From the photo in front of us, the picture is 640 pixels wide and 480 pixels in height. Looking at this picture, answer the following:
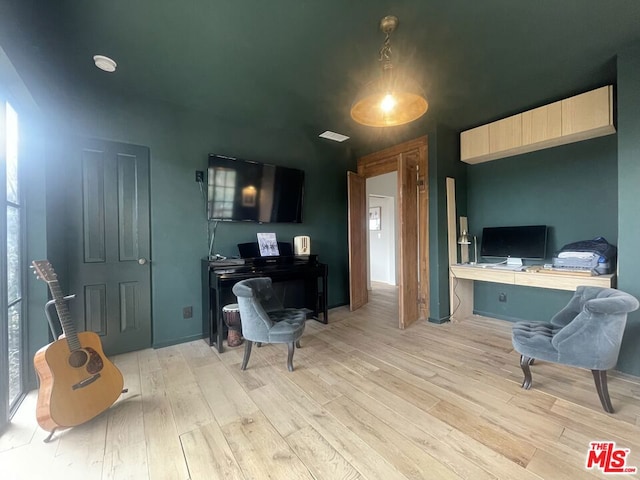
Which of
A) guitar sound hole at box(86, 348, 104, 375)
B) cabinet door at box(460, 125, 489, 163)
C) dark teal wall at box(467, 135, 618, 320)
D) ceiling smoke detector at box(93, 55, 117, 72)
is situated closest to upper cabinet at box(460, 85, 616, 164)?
cabinet door at box(460, 125, 489, 163)

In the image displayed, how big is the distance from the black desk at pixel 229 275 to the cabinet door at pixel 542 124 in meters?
2.75

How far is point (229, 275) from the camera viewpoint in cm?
269

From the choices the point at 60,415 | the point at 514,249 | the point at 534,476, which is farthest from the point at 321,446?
the point at 514,249

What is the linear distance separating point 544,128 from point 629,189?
104 cm

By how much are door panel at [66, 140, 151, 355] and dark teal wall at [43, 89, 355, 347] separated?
0.37ft

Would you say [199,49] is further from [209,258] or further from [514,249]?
[514,249]

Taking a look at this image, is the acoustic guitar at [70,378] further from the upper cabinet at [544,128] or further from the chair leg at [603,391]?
the upper cabinet at [544,128]

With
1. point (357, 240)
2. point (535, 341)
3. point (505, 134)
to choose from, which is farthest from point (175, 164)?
point (505, 134)

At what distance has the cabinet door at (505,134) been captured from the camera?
2961 millimetres

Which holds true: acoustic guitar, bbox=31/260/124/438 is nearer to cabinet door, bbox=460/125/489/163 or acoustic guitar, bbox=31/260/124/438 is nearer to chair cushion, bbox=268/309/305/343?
chair cushion, bbox=268/309/305/343

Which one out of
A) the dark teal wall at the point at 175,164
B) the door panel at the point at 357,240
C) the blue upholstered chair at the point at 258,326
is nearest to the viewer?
the blue upholstered chair at the point at 258,326

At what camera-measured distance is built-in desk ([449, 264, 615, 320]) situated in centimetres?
246

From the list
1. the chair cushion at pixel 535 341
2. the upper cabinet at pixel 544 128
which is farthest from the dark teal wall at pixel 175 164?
the chair cushion at pixel 535 341

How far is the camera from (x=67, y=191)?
7.81 feet
